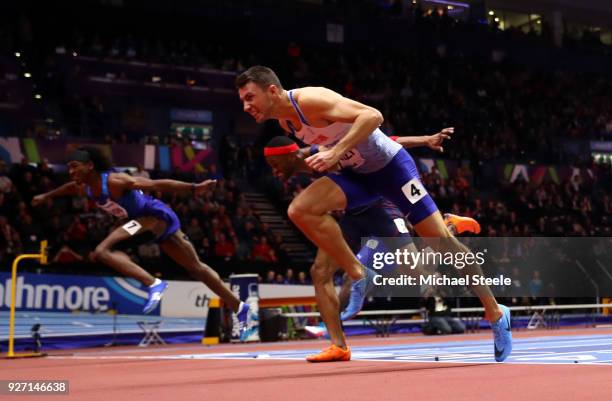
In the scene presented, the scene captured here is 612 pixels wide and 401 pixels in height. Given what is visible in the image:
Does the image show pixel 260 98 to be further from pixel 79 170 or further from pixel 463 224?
pixel 79 170

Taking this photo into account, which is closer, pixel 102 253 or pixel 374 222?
pixel 374 222

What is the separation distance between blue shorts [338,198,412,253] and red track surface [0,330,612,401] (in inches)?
52.0

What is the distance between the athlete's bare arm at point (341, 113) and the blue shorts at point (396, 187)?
1.92 ft

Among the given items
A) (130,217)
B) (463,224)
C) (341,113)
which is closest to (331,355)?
(463,224)

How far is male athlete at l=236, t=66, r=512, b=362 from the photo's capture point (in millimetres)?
5418

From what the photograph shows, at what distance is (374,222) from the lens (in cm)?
724

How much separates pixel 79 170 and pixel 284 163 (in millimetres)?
2798

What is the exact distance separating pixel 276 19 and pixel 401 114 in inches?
212

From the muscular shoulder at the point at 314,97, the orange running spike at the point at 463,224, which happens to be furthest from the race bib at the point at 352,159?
the orange running spike at the point at 463,224

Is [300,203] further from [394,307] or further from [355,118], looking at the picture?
[394,307]

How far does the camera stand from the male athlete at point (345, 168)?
5.42 meters
